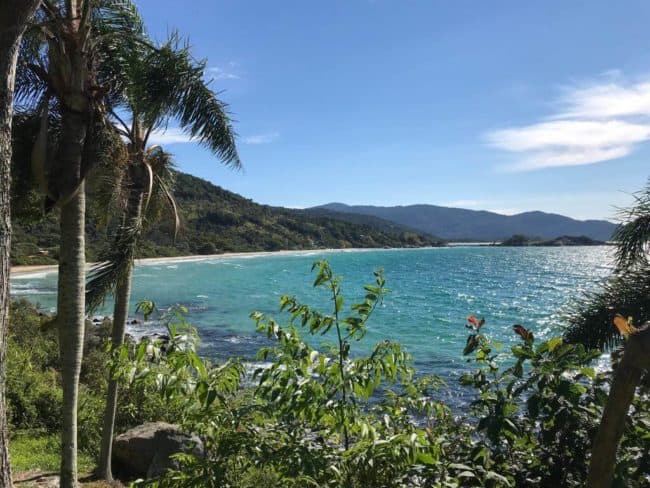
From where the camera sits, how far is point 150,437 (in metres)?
9.34

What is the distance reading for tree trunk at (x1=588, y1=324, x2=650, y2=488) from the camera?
1611 mm

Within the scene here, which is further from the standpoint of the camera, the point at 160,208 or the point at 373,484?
the point at 160,208

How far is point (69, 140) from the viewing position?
5578mm

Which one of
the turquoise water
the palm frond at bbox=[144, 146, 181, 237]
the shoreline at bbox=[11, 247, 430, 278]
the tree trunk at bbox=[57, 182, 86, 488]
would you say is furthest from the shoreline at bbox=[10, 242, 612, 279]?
the tree trunk at bbox=[57, 182, 86, 488]

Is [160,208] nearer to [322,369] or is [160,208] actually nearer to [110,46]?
[110,46]

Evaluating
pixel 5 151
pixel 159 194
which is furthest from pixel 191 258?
pixel 5 151

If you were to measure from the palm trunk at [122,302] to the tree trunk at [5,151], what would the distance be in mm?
2881

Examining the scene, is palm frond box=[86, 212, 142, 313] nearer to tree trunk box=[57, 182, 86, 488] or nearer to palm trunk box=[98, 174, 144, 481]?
palm trunk box=[98, 174, 144, 481]

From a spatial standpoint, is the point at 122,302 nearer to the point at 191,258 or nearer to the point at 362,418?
the point at 362,418

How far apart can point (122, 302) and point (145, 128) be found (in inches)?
106

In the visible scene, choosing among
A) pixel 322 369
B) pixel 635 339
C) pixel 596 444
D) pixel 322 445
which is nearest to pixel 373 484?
pixel 322 445

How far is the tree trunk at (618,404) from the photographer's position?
161 cm

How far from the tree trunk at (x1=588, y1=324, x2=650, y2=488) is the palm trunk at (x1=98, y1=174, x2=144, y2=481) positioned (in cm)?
563

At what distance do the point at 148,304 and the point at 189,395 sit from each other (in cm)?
93
